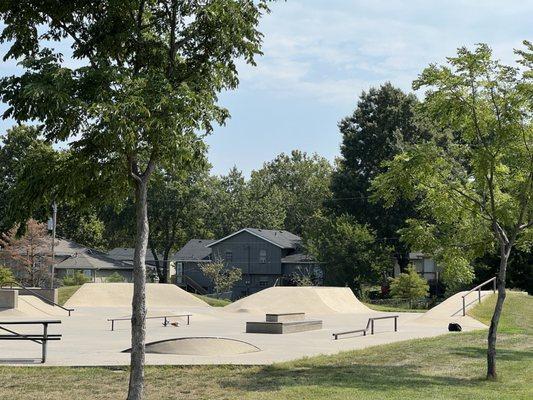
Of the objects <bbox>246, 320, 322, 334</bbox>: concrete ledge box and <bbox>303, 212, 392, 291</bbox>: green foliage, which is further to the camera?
<bbox>303, 212, 392, 291</bbox>: green foliage

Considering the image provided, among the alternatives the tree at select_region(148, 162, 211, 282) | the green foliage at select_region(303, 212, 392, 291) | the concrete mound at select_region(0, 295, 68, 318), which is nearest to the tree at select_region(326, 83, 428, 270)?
the green foliage at select_region(303, 212, 392, 291)

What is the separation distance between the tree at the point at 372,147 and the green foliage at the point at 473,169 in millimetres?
44141

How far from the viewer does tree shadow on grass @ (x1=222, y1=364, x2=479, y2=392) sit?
12.1 meters

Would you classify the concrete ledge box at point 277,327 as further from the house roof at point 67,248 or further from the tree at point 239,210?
the tree at point 239,210

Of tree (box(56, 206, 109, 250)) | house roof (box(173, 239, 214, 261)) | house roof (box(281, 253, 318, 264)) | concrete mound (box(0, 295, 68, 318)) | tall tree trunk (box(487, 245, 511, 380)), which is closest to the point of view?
tall tree trunk (box(487, 245, 511, 380))

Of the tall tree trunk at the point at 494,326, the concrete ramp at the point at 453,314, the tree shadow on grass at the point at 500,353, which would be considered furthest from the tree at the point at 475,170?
the concrete ramp at the point at 453,314

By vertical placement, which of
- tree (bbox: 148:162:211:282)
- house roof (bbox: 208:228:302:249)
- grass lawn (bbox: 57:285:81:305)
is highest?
tree (bbox: 148:162:211:282)

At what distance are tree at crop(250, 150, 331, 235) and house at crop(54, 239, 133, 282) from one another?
87.5ft

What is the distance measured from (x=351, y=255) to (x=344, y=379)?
44.4 meters

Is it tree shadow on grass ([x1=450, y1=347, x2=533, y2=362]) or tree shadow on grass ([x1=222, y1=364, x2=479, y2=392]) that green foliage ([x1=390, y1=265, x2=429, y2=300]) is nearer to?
tree shadow on grass ([x1=450, y1=347, x2=533, y2=362])

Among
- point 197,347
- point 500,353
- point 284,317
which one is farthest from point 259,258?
point 197,347

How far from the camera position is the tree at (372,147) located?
198 ft

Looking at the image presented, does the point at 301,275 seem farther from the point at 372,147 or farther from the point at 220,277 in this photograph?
the point at 372,147

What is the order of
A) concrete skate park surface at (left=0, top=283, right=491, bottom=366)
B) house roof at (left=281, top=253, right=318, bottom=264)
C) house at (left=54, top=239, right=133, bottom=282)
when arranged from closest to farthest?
concrete skate park surface at (left=0, top=283, right=491, bottom=366) → house roof at (left=281, top=253, right=318, bottom=264) → house at (left=54, top=239, right=133, bottom=282)
